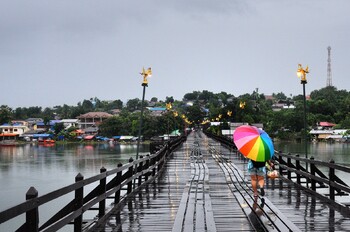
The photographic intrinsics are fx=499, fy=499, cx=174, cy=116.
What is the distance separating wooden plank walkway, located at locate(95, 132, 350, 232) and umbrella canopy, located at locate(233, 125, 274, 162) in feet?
4.30

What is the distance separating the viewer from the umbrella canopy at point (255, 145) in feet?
40.8

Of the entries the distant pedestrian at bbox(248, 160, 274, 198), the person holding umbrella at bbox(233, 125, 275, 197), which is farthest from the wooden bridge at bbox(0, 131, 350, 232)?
the person holding umbrella at bbox(233, 125, 275, 197)

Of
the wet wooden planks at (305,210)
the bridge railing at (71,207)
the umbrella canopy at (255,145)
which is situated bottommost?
the wet wooden planks at (305,210)

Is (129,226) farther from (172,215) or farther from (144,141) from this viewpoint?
(144,141)

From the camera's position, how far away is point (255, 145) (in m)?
12.4

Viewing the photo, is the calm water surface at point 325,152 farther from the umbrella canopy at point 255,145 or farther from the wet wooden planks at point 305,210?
the umbrella canopy at point 255,145

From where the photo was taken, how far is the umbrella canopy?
40.8 feet

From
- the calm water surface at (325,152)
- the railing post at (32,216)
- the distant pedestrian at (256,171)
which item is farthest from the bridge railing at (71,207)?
the calm water surface at (325,152)

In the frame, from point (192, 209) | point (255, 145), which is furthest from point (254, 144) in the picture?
point (192, 209)

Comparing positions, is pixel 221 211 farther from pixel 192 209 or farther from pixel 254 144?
Result: pixel 254 144

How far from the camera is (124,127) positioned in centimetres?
19338

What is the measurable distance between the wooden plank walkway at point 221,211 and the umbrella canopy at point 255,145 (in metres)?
1.31

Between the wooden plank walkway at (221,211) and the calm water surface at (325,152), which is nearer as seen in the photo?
the wooden plank walkway at (221,211)

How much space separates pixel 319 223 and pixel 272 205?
2520 mm
